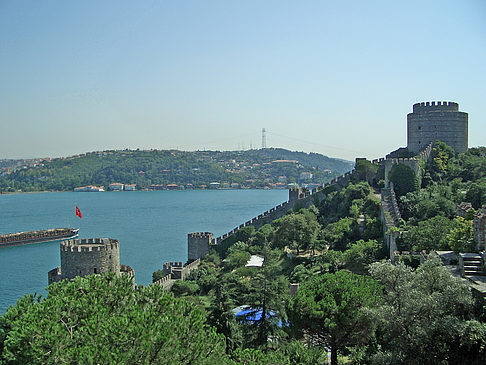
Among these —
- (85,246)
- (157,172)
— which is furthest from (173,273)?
(157,172)

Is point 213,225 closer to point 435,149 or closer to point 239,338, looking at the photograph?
point 435,149

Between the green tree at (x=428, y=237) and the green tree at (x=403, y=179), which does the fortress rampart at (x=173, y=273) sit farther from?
the green tree at (x=428, y=237)

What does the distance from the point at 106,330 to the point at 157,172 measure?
15066cm

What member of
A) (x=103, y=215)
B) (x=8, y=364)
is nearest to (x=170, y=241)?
(x=103, y=215)

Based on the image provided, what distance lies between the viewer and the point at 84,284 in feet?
31.2

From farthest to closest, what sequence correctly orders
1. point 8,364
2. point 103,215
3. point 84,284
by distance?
1. point 103,215
2. point 84,284
3. point 8,364

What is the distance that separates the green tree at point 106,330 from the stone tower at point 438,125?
22.6 m

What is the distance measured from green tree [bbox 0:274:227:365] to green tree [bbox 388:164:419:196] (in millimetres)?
17746

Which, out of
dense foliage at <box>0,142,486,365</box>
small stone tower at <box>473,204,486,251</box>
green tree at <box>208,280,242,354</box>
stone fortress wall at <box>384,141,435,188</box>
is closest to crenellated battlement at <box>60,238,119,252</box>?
dense foliage at <box>0,142,486,365</box>

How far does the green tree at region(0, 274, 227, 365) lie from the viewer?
6.98 metres

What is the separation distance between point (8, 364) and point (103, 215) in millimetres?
66621

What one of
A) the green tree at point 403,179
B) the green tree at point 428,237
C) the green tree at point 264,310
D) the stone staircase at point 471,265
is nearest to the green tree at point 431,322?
the stone staircase at point 471,265

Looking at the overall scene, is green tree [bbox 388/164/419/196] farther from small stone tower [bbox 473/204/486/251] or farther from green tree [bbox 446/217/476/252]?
small stone tower [bbox 473/204/486/251]

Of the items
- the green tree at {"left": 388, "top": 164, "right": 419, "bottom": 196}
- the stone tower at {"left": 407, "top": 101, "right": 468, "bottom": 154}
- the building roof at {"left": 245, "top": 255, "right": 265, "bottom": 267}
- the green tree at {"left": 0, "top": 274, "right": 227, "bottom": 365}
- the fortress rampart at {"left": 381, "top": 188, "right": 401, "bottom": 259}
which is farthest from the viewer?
the stone tower at {"left": 407, "top": 101, "right": 468, "bottom": 154}
